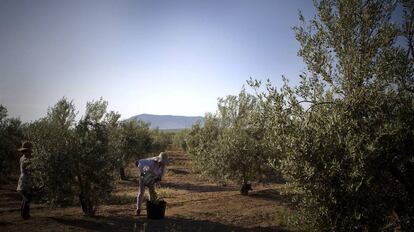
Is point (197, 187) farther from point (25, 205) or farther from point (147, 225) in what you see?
point (25, 205)

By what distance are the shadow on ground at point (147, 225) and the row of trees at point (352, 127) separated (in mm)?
4691

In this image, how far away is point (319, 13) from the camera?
991cm

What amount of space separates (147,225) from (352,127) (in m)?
7.94

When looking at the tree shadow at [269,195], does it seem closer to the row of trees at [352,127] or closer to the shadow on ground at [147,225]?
the shadow on ground at [147,225]

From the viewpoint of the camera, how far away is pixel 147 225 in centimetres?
1212

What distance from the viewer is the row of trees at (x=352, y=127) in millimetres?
6980

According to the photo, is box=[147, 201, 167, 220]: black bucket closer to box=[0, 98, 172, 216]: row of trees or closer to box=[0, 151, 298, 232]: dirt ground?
box=[0, 151, 298, 232]: dirt ground

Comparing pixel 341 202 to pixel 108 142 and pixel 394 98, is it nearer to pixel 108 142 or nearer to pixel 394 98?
pixel 394 98

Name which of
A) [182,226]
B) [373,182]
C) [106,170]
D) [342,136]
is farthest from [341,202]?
[106,170]

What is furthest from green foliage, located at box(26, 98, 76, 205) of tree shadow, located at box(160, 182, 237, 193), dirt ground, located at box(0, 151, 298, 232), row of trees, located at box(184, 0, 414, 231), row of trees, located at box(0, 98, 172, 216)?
tree shadow, located at box(160, 182, 237, 193)

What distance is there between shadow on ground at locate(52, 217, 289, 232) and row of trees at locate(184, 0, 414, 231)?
4.69 metres

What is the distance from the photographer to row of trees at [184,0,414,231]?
6980 millimetres

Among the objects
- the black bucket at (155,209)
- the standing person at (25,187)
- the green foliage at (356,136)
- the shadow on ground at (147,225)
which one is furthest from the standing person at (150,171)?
the green foliage at (356,136)

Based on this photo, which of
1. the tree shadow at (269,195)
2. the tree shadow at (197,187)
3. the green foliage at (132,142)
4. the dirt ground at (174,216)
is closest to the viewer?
the dirt ground at (174,216)
